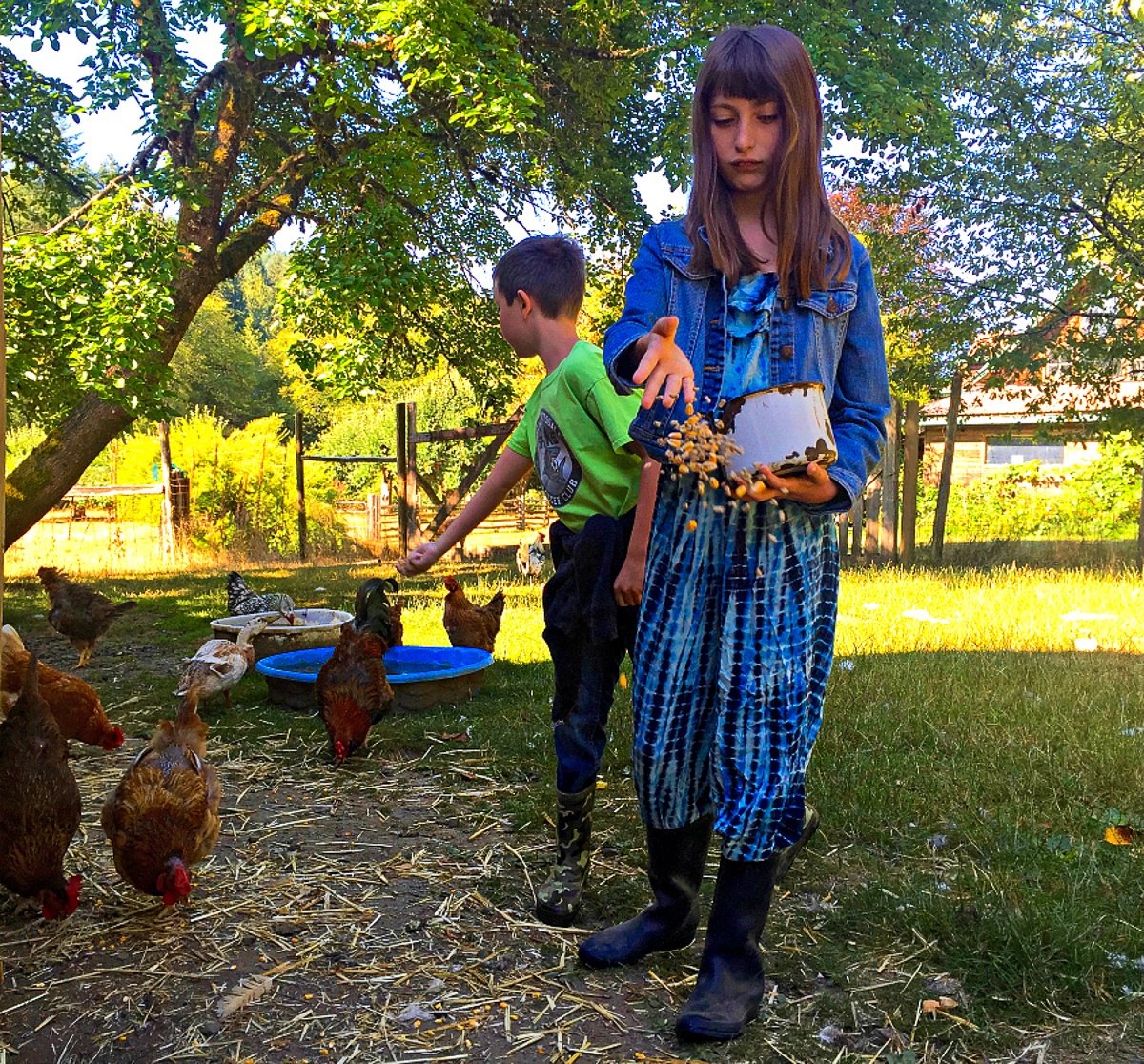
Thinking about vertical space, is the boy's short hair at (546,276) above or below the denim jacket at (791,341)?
above

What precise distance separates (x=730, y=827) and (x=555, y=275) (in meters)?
1.75

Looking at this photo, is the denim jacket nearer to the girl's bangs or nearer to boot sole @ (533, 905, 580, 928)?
the girl's bangs

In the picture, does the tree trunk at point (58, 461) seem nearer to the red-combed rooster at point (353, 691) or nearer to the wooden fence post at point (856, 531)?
the red-combed rooster at point (353, 691)

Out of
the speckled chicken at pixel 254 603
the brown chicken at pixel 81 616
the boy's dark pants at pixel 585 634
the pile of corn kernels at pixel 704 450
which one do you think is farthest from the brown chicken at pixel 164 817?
the brown chicken at pixel 81 616

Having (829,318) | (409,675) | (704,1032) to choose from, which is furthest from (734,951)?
(409,675)

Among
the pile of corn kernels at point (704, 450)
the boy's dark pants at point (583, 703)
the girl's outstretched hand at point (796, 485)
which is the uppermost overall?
the pile of corn kernels at point (704, 450)

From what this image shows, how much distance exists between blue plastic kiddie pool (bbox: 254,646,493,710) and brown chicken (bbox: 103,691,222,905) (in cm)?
191

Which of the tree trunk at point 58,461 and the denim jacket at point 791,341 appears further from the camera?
the tree trunk at point 58,461

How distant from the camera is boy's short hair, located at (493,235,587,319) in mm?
3102

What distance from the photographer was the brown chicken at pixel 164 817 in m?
2.98

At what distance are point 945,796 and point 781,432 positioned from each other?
2347 mm

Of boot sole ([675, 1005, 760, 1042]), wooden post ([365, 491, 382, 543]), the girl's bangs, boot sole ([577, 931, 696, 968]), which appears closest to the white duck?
boot sole ([577, 931, 696, 968])

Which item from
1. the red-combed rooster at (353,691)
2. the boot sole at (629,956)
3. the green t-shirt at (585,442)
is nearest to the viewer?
the boot sole at (629,956)

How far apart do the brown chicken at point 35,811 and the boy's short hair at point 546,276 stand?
1960 millimetres
